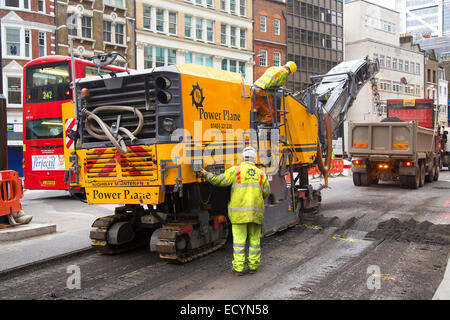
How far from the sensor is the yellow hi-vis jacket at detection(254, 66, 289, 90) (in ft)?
26.3

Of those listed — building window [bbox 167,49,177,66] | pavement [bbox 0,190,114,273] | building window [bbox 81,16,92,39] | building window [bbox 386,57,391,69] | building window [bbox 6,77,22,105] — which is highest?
building window [bbox 386,57,391,69]

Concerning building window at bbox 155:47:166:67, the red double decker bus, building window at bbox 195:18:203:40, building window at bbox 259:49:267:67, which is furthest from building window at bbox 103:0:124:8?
A: the red double decker bus

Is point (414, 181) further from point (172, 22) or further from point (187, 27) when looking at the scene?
point (187, 27)

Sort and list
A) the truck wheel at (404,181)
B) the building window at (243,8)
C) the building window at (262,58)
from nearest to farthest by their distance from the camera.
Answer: the truck wheel at (404,181) → the building window at (243,8) → the building window at (262,58)

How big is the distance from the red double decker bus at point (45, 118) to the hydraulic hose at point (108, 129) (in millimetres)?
7985

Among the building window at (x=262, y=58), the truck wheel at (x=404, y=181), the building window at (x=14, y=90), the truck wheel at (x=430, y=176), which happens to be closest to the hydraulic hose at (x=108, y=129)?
the truck wheel at (x=404, y=181)

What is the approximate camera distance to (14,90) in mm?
27234

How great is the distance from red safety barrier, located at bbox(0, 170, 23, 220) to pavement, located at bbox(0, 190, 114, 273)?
1.53ft

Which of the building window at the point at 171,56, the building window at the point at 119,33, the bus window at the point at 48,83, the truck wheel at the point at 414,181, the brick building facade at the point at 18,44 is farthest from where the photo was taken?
the building window at the point at 171,56

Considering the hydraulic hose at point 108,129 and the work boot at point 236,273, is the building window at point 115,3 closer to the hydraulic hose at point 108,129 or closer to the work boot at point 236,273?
the hydraulic hose at point 108,129

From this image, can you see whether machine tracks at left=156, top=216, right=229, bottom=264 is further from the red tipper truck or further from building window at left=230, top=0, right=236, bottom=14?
building window at left=230, top=0, right=236, bottom=14

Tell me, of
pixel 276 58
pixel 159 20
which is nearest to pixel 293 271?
pixel 159 20

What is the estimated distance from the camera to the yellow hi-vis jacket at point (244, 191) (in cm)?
610
